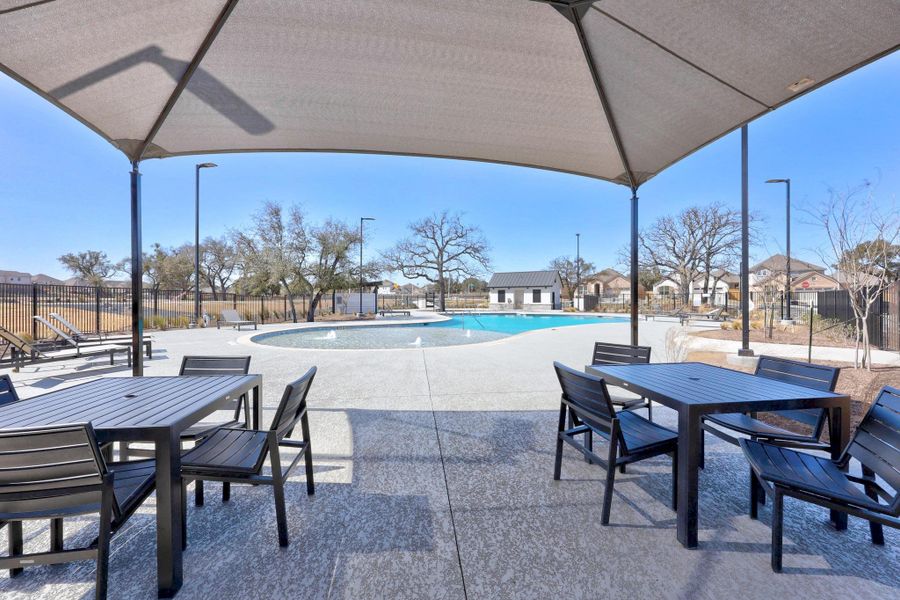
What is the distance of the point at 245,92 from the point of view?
2861mm

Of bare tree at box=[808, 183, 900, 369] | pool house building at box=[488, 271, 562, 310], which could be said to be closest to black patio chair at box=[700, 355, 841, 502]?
bare tree at box=[808, 183, 900, 369]

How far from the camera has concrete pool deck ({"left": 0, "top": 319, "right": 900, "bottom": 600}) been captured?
153cm

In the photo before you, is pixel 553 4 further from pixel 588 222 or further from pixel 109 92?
pixel 588 222

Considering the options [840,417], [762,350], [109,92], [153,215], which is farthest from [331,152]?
[153,215]

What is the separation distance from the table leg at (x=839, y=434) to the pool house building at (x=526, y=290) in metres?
32.1

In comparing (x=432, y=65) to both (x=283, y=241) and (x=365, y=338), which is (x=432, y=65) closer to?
(x=365, y=338)

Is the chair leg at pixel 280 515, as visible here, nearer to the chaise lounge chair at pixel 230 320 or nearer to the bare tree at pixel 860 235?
the bare tree at pixel 860 235

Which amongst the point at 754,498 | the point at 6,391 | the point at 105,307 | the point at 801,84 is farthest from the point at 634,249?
the point at 105,307

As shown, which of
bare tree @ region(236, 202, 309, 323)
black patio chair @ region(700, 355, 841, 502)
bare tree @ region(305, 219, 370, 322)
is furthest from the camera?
bare tree @ region(305, 219, 370, 322)

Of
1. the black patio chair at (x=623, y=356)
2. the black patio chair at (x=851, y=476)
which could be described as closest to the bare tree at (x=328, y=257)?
the black patio chair at (x=623, y=356)

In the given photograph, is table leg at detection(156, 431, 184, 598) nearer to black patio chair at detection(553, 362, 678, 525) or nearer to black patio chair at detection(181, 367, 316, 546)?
black patio chair at detection(181, 367, 316, 546)

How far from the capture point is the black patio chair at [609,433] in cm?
192

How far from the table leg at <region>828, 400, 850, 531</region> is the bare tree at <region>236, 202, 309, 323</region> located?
17.9 meters

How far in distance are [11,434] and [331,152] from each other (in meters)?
3.37
